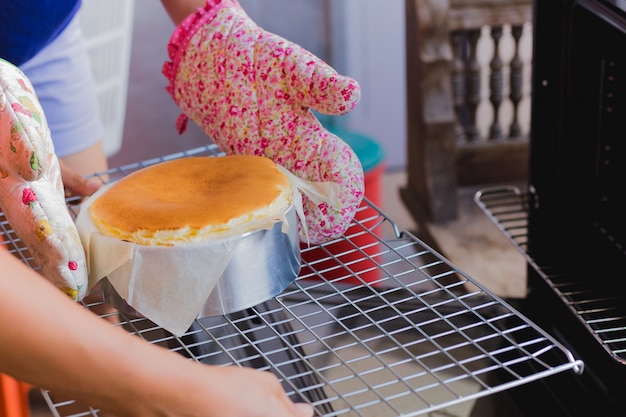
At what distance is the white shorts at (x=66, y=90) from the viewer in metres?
1.25

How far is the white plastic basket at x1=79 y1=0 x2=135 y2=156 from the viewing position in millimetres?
2020

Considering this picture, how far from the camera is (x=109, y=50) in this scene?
81.4 inches

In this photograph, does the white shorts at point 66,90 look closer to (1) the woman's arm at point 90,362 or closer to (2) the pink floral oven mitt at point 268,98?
(2) the pink floral oven mitt at point 268,98

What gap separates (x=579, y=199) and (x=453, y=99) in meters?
1.10

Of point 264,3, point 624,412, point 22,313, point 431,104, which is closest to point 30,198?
point 22,313

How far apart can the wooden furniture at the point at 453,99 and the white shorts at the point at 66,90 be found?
907 mm

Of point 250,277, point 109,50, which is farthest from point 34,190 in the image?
point 109,50

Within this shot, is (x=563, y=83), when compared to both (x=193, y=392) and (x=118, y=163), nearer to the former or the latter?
(x=193, y=392)

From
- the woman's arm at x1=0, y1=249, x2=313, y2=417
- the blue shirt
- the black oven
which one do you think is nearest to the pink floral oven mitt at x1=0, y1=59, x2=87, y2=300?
the woman's arm at x1=0, y1=249, x2=313, y2=417

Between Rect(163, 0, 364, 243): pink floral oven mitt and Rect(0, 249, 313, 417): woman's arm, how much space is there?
0.30m

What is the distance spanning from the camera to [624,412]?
0.81 metres

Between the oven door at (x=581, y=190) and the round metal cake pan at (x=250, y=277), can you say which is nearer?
the round metal cake pan at (x=250, y=277)

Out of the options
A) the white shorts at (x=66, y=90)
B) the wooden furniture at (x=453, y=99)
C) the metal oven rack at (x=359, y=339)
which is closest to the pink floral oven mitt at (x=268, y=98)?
the metal oven rack at (x=359, y=339)

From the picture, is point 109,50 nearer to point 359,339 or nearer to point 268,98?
point 268,98
